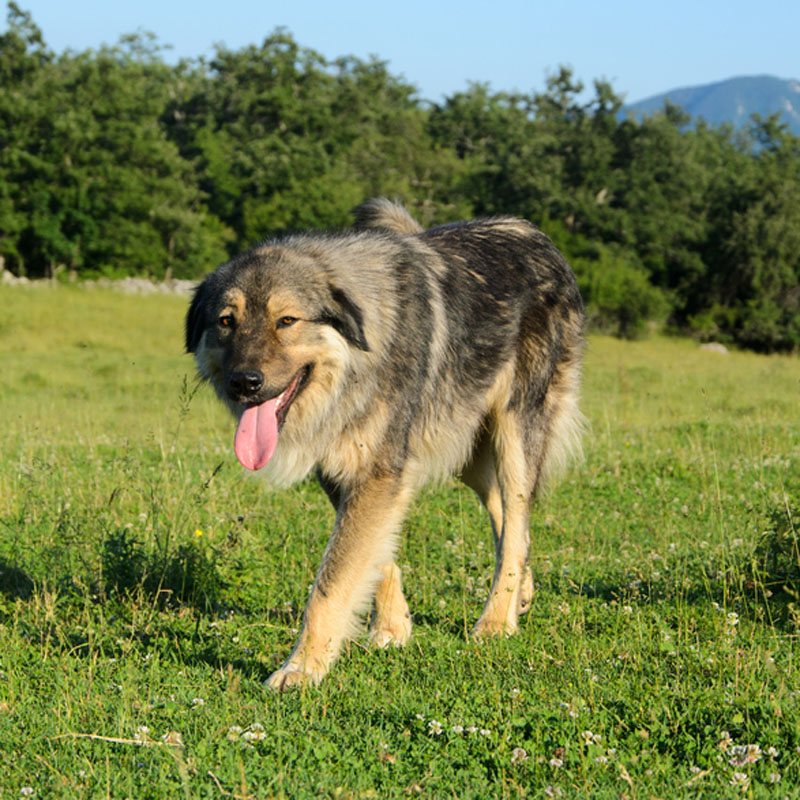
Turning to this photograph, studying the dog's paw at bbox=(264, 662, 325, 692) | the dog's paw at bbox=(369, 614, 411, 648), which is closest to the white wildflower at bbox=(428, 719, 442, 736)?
the dog's paw at bbox=(264, 662, 325, 692)

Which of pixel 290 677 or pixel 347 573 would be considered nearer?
pixel 290 677

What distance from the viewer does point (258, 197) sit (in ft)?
185

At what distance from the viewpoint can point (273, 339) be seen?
4.55 metres

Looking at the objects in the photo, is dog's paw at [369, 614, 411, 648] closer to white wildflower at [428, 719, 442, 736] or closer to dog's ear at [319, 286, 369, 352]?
white wildflower at [428, 719, 442, 736]

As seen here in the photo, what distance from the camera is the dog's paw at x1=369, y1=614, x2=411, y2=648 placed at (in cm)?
490

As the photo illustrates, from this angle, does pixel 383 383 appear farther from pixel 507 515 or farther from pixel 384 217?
pixel 384 217

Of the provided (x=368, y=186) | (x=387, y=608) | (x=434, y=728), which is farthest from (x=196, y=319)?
(x=368, y=186)

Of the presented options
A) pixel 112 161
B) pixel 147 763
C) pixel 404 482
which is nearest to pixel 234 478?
pixel 404 482

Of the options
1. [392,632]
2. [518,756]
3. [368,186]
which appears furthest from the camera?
[368,186]

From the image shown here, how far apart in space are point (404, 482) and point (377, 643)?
86cm

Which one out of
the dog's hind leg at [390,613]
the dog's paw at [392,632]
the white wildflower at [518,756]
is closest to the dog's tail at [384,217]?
the dog's hind leg at [390,613]

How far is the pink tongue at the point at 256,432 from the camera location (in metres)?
4.58

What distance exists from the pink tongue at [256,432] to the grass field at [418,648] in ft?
3.27

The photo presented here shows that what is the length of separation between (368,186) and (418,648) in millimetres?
56053
